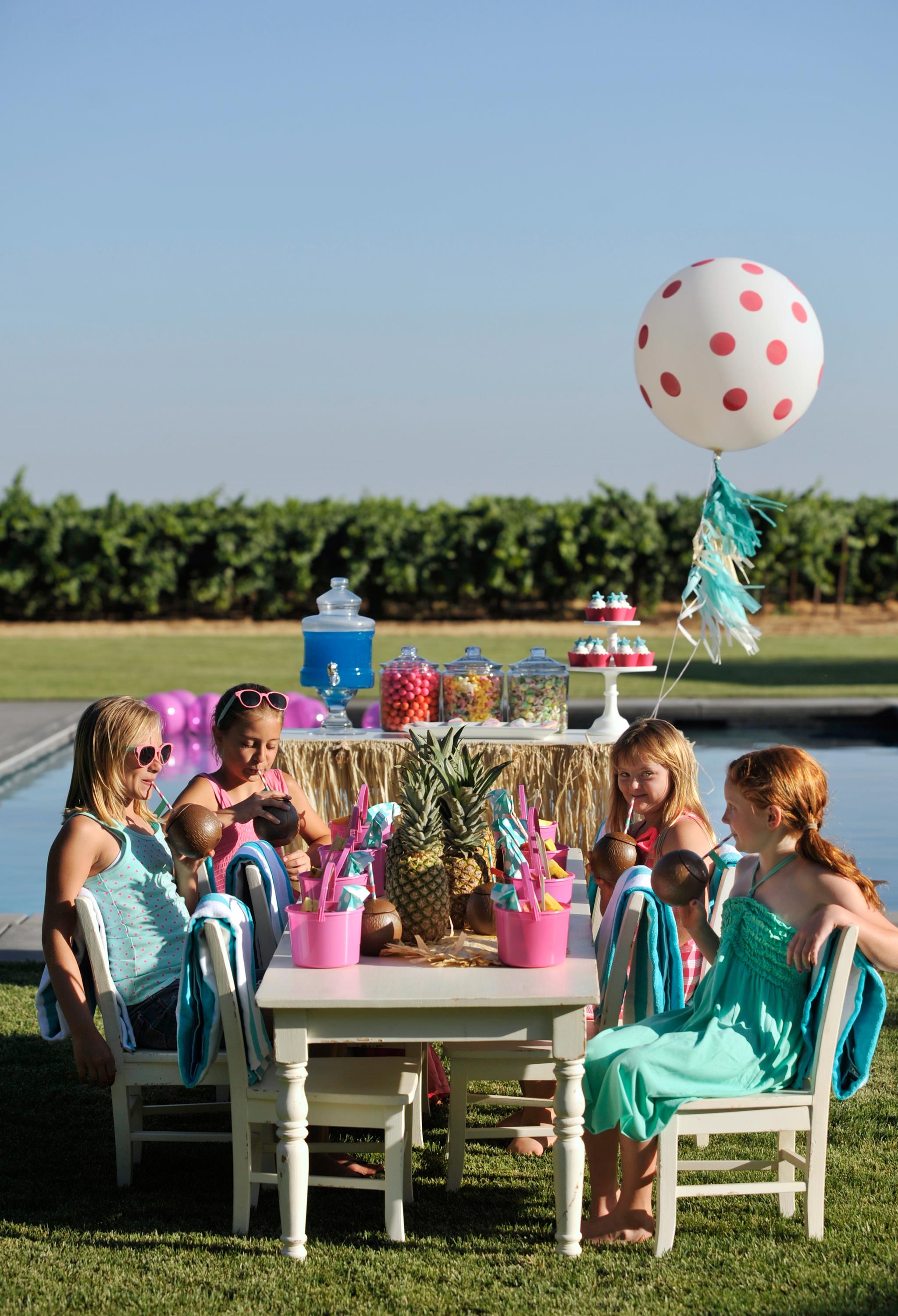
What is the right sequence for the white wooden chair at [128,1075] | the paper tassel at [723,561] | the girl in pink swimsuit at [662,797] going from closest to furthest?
the white wooden chair at [128,1075] → the girl in pink swimsuit at [662,797] → the paper tassel at [723,561]

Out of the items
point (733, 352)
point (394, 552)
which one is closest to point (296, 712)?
point (733, 352)

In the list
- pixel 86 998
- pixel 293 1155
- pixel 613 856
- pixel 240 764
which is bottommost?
pixel 293 1155

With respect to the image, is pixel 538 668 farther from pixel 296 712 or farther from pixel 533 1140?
pixel 296 712

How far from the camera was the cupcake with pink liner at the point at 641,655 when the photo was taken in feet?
18.2

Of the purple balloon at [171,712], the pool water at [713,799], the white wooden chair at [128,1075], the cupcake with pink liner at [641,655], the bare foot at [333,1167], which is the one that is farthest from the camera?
the purple balloon at [171,712]

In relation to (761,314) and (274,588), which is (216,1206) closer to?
(761,314)

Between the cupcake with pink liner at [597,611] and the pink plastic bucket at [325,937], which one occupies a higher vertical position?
the cupcake with pink liner at [597,611]

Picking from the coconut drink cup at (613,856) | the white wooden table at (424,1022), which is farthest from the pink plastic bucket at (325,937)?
the coconut drink cup at (613,856)

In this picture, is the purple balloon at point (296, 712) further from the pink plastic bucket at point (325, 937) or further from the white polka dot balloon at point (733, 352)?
the pink plastic bucket at point (325, 937)

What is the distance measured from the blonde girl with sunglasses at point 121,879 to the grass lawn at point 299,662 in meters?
9.21

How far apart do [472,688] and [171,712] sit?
6193 mm

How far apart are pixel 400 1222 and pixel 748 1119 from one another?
2.62 ft

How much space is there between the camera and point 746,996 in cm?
275

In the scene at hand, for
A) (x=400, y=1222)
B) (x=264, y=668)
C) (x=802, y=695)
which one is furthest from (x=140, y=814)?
(x=264, y=668)
